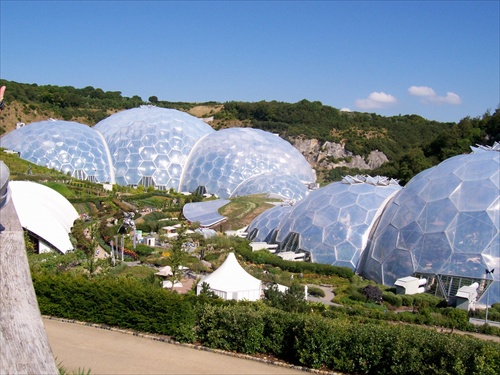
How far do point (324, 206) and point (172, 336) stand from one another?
15.0 metres

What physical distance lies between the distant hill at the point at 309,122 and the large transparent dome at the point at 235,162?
38.6 feet

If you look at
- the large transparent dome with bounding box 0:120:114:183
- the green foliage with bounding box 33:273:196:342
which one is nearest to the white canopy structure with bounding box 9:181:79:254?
the green foliage with bounding box 33:273:196:342

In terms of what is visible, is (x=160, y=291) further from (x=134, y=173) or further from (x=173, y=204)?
(x=134, y=173)

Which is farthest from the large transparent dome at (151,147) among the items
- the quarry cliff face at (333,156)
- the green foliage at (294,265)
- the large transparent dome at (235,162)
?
the quarry cliff face at (333,156)

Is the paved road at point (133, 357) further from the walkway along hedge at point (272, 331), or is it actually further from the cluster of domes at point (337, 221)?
the cluster of domes at point (337, 221)

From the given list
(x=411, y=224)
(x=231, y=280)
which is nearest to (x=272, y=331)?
(x=231, y=280)

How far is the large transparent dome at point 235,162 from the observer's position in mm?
44438

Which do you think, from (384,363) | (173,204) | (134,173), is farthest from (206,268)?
(134,173)

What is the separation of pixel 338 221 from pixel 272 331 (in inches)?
552

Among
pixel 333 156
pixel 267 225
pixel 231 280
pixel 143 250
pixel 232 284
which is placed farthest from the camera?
pixel 333 156

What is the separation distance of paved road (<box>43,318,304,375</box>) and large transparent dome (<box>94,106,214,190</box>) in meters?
33.3

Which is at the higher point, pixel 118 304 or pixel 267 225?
pixel 267 225

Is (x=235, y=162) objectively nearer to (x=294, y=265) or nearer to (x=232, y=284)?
(x=294, y=265)

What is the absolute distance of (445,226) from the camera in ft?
69.0
